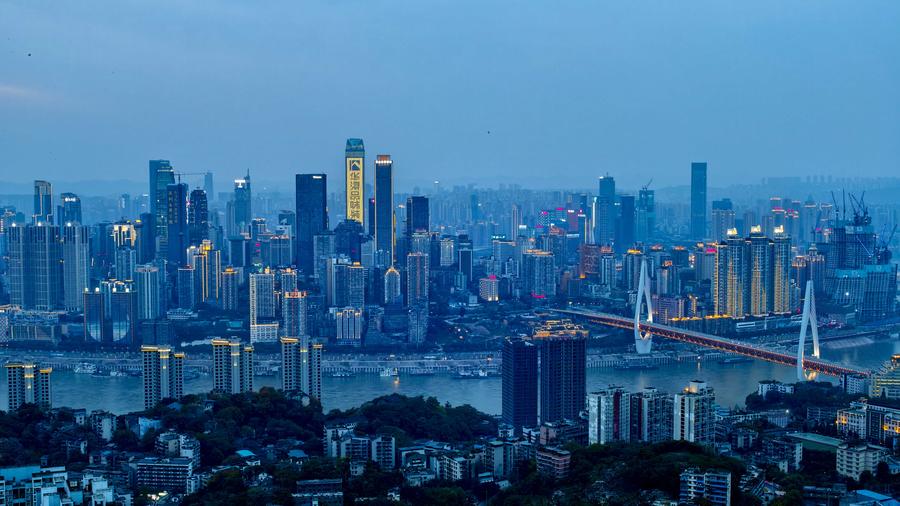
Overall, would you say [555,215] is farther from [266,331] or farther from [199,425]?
[199,425]

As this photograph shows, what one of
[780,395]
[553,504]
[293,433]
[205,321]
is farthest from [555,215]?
[553,504]

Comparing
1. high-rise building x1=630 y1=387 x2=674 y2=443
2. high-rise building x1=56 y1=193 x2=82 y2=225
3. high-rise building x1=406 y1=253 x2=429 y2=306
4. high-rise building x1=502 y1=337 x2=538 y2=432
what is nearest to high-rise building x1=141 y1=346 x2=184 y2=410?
high-rise building x1=502 y1=337 x2=538 y2=432

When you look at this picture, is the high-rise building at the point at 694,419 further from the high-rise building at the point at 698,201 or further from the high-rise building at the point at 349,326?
the high-rise building at the point at 698,201

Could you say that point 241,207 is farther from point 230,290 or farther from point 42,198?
point 230,290

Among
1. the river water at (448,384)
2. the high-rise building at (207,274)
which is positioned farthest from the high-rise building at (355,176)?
the river water at (448,384)

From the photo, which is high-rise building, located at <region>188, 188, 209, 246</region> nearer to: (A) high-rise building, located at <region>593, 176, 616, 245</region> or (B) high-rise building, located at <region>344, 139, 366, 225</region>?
(B) high-rise building, located at <region>344, 139, 366, 225</region>
